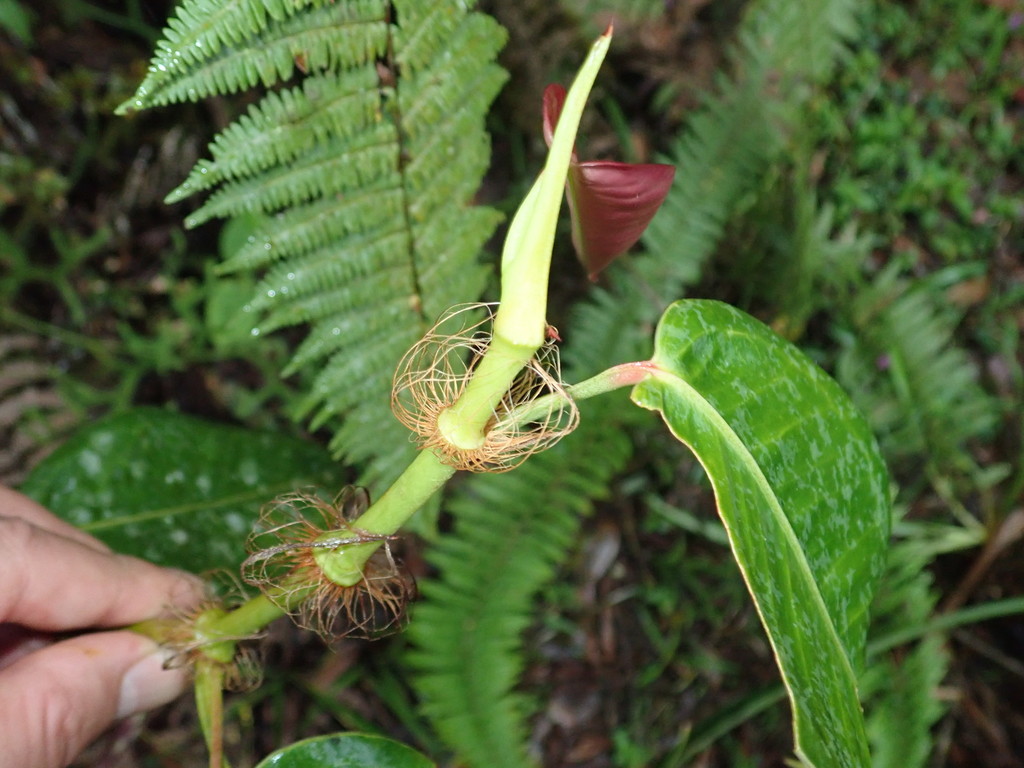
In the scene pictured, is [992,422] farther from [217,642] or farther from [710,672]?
[217,642]

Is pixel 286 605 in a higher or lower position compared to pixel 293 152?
lower

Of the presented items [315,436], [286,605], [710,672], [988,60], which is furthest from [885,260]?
[286,605]

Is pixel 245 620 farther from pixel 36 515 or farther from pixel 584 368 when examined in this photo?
pixel 584 368

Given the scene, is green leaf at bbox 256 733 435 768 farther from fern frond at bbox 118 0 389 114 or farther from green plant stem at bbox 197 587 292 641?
fern frond at bbox 118 0 389 114

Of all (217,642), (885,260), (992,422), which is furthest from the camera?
(885,260)

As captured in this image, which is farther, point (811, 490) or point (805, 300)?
point (805, 300)

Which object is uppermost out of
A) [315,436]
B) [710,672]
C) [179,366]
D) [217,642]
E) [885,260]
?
[217,642]

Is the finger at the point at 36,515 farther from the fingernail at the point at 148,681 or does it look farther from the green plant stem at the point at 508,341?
the green plant stem at the point at 508,341

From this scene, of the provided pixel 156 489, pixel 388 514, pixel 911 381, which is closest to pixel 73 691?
pixel 156 489
